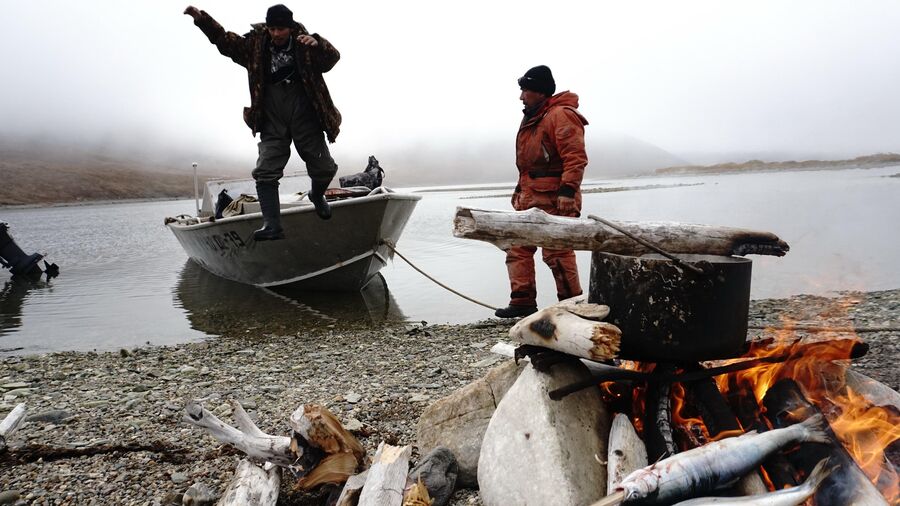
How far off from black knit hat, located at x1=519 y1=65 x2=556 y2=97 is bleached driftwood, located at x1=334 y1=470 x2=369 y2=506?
5.29 metres

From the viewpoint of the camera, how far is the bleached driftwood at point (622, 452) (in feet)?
8.31

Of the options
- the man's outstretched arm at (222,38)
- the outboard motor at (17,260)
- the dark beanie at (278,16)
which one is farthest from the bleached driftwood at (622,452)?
the outboard motor at (17,260)

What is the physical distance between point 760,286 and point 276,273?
924 centimetres

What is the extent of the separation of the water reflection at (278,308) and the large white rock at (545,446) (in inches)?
246

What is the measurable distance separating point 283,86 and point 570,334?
15.3 ft

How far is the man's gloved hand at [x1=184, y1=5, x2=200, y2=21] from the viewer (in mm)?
5707

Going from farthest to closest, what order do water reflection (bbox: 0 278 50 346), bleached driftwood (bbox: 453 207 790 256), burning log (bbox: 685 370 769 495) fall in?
water reflection (bbox: 0 278 50 346), bleached driftwood (bbox: 453 207 790 256), burning log (bbox: 685 370 769 495)

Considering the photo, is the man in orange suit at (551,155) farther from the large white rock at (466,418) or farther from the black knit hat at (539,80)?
the large white rock at (466,418)

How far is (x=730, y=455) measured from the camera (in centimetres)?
234

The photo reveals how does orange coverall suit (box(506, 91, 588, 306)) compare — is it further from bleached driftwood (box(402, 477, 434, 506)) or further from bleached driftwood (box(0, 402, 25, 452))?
bleached driftwood (box(0, 402, 25, 452))

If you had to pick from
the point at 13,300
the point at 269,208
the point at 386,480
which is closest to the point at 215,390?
the point at 269,208

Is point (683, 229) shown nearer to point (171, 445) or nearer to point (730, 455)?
point (730, 455)

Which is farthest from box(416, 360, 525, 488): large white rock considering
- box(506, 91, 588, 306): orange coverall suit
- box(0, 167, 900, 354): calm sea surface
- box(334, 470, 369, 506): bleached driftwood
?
box(0, 167, 900, 354): calm sea surface

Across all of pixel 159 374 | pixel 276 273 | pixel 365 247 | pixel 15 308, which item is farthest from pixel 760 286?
pixel 15 308
